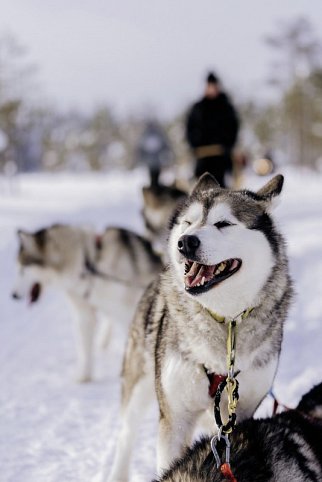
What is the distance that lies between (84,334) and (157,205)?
261cm

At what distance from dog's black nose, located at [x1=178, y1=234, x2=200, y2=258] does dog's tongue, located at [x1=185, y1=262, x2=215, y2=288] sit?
0.34 feet

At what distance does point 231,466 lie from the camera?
177 centimetres

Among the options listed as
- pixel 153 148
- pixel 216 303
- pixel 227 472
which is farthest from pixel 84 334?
pixel 153 148

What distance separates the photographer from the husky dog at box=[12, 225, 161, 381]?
4.37 metres

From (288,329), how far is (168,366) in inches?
101

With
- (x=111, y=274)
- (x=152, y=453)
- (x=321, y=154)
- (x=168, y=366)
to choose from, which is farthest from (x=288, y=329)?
(x=321, y=154)

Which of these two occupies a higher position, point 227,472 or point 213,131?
point 213,131

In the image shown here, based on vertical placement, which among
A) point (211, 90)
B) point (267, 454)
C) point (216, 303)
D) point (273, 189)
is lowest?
point (267, 454)

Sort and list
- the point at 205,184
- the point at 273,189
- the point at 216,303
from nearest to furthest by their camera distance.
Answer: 1. the point at 216,303
2. the point at 273,189
3. the point at 205,184

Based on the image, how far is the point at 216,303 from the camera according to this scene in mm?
2133

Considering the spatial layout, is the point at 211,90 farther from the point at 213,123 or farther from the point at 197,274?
the point at 197,274

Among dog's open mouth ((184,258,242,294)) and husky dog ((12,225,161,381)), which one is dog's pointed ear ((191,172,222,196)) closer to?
dog's open mouth ((184,258,242,294))

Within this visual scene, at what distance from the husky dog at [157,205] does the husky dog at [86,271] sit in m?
1.97

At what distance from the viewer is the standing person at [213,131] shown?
7.39 metres
